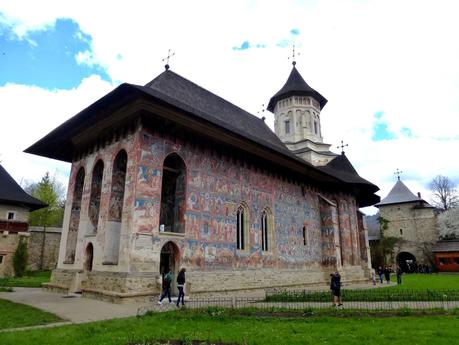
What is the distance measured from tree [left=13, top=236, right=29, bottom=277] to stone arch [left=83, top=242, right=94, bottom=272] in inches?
524

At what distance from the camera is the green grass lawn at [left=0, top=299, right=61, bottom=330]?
7578 mm

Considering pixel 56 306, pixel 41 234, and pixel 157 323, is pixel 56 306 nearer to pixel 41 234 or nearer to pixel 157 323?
pixel 157 323

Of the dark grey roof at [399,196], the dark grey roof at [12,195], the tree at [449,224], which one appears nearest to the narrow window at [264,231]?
the dark grey roof at [12,195]

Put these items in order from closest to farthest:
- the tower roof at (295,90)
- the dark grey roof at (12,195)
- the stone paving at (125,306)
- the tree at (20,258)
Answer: the stone paving at (125,306)
the tree at (20,258)
the dark grey roof at (12,195)
the tower roof at (295,90)

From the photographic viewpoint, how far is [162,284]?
39.4ft

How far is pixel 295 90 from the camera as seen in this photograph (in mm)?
30547

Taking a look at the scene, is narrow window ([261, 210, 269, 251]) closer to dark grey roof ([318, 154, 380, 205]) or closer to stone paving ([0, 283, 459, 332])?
stone paving ([0, 283, 459, 332])

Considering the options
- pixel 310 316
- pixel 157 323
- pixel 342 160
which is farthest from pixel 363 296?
pixel 342 160

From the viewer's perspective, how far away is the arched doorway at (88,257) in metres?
14.2

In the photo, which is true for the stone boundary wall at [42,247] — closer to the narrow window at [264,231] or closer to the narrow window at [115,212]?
the narrow window at [115,212]

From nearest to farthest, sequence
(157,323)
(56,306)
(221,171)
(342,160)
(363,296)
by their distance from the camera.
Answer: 1. (157,323)
2. (56,306)
3. (363,296)
4. (221,171)
5. (342,160)

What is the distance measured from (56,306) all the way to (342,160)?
22.5 metres

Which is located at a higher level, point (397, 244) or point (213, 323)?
point (397, 244)

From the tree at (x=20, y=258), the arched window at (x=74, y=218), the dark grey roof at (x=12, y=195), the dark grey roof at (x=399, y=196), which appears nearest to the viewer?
the arched window at (x=74, y=218)
